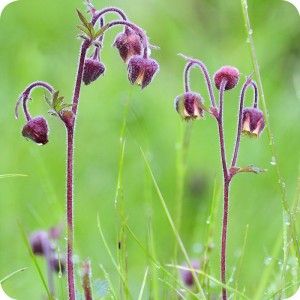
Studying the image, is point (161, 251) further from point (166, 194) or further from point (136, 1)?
point (136, 1)

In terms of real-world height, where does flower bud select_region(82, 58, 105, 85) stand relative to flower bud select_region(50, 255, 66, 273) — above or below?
above

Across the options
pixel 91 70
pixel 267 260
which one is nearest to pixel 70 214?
pixel 91 70

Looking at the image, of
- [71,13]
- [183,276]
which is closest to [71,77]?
[71,13]

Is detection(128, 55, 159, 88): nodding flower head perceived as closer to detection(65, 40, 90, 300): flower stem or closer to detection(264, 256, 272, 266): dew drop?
detection(65, 40, 90, 300): flower stem

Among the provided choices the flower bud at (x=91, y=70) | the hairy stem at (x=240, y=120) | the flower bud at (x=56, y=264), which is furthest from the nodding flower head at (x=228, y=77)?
the flower bud at (x=56, y=264)

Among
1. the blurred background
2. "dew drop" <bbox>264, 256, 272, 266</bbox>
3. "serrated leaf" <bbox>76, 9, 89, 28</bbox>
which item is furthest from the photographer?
the blurred background

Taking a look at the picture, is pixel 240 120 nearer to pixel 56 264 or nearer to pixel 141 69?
pixel 141 69

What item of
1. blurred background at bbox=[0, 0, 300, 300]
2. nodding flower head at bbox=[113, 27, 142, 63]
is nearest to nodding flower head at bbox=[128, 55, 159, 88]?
nodding flower head at bbox=[113, 27, 142, 63]
